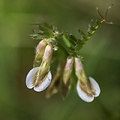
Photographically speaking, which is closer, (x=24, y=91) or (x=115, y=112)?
(x=115, y=112)

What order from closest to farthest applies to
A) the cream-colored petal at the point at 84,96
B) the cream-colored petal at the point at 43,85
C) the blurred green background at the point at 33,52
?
the cream-colored petal at the point at 43,85
the cream-colored petal at the point at 84,96
the blurred green background at the point at 33,52

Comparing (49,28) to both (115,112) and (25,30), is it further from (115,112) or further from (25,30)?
(25,30)

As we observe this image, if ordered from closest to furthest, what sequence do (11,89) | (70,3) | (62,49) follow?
(62,49) → (11,89) → (70,3)

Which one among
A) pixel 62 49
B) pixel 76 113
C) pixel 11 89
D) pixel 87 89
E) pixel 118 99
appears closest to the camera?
pixel 87 89

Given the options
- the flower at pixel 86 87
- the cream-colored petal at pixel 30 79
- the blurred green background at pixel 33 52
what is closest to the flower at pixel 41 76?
the cream-colored petal at pixel 30 79

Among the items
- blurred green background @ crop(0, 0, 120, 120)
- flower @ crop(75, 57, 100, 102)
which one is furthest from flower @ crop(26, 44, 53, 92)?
blurred green background @ crop(0, 0, 120, 120)

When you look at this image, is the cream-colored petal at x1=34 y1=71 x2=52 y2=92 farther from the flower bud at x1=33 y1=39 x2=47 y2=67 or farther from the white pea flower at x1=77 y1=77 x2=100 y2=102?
the white pea flower at x1=77 y1=77 x2=100 y2=102

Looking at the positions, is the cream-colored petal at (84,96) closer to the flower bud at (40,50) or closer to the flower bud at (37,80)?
the flower bud at (37,80)

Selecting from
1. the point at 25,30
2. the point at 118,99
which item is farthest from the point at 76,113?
the point at 25,30
